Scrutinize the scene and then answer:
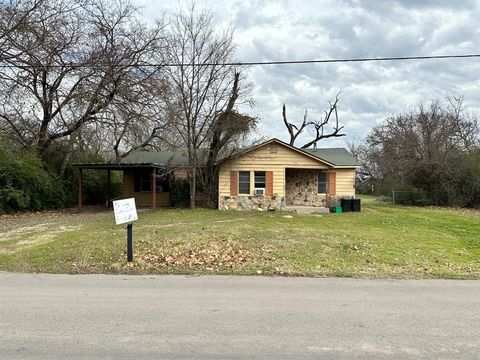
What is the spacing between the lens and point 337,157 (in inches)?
1147

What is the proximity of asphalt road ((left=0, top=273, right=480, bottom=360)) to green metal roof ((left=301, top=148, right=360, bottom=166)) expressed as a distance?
786 inches

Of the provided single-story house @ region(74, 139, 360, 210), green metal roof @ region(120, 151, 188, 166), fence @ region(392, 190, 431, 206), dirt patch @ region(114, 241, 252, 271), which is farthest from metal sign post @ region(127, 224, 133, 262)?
fence @ region(392, 190, 431, 206)

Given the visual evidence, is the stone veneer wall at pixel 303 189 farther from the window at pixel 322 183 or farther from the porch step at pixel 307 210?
the porch step at pixel 307 210

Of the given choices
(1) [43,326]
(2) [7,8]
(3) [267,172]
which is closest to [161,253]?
(1) [43,326]

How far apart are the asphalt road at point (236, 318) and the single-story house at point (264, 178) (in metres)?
17.1

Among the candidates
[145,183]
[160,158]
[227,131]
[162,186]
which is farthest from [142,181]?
[227,131]

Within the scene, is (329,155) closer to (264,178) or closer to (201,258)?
(264,178)

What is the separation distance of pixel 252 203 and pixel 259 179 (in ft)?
4.82

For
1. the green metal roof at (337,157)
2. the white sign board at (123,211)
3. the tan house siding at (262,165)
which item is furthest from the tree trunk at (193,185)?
the white sign board at (123,211)

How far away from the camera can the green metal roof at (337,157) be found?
2756 cm

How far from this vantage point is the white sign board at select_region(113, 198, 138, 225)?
29.3ft

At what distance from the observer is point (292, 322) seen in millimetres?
5148

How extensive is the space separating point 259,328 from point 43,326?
8.19 ft

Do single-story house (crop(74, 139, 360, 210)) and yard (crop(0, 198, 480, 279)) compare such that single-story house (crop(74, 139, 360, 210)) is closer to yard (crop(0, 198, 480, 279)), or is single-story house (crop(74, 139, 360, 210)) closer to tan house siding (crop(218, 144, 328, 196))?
tan house siding (crop(218, 144, 328, 196))
